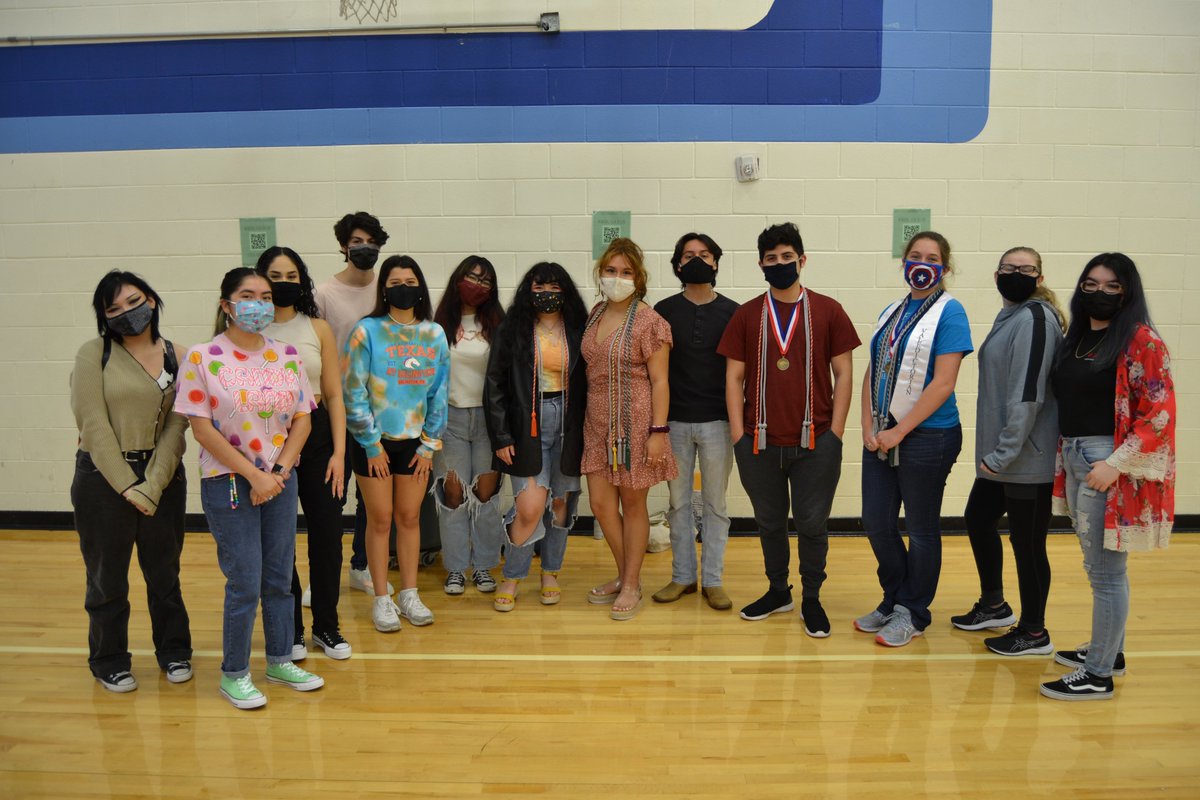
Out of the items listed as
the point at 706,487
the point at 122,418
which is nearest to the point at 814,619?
the point at 706,487

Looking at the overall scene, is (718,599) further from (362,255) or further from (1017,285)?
(362,255)

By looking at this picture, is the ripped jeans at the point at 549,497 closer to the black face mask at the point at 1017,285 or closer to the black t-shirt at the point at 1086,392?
the black face mask at the point at 1017,285

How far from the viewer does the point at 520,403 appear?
3.55 metres

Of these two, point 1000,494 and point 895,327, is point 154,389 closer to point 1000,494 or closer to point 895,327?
point 895,327

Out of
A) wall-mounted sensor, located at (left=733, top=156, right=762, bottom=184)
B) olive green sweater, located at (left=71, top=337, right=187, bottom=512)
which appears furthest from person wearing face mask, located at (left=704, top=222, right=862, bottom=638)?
olive green sweater, located at (left=71, top=337, right=187, bottom=512)

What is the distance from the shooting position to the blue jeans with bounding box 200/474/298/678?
2730 mm

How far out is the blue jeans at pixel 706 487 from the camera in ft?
12.0

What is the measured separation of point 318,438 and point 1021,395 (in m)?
2.59

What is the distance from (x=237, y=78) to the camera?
15.8 feet

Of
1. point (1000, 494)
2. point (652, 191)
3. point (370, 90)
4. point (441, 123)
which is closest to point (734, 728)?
point (1000, 494)

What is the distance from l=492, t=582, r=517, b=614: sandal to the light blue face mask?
1.66 meters

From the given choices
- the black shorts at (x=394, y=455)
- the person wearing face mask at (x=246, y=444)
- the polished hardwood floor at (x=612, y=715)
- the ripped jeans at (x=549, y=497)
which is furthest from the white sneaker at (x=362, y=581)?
the person wearing face mask at (x=246, y=444)

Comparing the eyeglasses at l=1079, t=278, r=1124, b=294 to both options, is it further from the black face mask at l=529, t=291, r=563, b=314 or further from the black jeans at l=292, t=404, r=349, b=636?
the black jeans at l=292, t=404, r=349, b=636

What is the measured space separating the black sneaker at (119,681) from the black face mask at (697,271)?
2611mm
